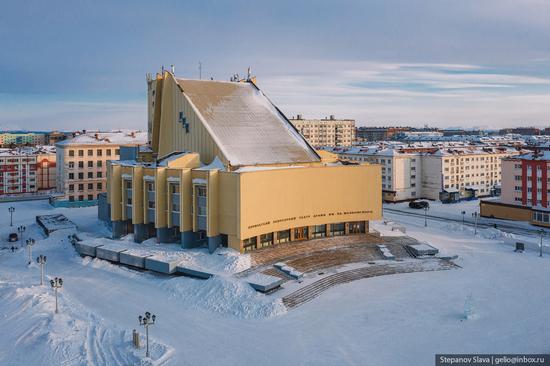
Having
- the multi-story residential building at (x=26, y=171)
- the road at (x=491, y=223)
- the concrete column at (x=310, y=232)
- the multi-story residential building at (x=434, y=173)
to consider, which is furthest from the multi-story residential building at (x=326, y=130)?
the concrete column at (x=310, y=232)

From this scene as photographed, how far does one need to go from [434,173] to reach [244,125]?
5050cm

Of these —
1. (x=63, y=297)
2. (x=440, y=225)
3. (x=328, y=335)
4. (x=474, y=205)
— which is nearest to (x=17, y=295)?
(x=63, y=297)

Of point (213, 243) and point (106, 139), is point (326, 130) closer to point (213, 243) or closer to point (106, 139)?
point (106, 139)

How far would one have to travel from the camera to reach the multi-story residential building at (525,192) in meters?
69.8

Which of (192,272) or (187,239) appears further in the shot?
(187,239)

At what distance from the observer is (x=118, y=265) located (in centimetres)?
4856

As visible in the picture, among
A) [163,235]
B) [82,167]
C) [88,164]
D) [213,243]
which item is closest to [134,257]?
[163,235]

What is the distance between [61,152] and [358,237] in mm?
63782

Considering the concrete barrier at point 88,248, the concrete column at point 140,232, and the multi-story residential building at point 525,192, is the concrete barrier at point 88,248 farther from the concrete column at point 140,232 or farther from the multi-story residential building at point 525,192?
the multi-story residential building at point 525,192

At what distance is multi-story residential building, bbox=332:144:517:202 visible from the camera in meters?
93.9

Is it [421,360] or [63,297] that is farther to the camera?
[63,297]

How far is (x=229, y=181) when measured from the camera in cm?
4812

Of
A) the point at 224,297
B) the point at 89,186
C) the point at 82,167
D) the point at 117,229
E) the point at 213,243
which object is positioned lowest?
the point at 224,297

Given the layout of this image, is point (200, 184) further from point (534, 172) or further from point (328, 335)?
point (534, 172)
